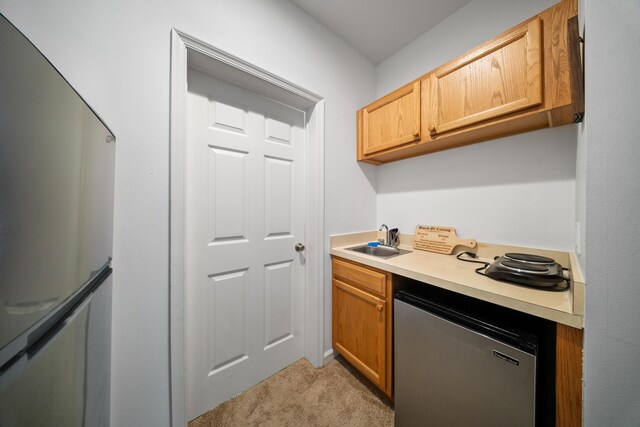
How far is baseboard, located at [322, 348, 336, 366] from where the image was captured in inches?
62.5

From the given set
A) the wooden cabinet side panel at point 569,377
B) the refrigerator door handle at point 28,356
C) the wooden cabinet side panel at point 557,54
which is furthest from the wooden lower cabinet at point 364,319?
the refrigerator door handle at point 28,356

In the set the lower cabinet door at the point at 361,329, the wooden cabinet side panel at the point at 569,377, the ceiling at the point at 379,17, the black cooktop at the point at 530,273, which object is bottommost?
the lower cabinet door at the point at 361,329

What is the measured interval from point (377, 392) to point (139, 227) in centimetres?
167

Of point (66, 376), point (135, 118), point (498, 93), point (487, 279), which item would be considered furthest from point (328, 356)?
point (498, 93)

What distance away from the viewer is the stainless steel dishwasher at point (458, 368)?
2.40 feet

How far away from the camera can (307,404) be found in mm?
1245

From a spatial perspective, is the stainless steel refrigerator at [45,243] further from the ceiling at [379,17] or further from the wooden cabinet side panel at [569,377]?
the ceiling at [379,17]

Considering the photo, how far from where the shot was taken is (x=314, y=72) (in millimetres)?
1540

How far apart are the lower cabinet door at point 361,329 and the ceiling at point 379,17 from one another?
77.3 inches

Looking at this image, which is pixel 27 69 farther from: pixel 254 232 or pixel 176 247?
pixel 254 232

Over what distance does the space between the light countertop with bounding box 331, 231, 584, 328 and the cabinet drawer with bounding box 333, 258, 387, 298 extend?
0.05 metres

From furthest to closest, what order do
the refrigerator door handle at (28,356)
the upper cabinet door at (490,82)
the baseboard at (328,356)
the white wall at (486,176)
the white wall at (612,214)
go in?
the baseboard at (328,356) < the white wall at (486,176) < the upper cabinet door at (490,82) < the white wall at (612,214) < the refrigerator door handle at (28,356)

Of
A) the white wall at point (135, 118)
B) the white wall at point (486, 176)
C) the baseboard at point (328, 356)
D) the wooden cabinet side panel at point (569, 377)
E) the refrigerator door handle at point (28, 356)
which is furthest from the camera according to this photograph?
the baseboard at point (328, 356)

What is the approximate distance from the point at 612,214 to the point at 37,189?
1.30 metres
